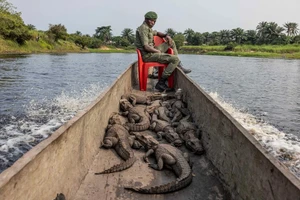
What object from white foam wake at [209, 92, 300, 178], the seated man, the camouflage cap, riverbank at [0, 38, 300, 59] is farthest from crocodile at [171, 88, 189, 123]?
riverbank at [0, 38, 300, 59]

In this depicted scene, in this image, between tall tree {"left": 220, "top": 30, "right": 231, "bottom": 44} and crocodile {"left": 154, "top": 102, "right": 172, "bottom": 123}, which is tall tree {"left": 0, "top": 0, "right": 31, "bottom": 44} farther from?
tall tree {"left": 220, "top": 30, "right": 231, "bottom": 44}

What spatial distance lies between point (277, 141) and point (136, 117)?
3872 mm

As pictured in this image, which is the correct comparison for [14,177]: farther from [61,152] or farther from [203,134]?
[203,134]

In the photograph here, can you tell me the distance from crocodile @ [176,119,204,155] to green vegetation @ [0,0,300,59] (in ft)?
135

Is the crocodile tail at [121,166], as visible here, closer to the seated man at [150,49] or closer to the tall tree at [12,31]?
the seated man at [150,49]

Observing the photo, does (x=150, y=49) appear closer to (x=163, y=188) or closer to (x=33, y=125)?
(x=33, y=125)

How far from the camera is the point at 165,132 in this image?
5086 millimetres

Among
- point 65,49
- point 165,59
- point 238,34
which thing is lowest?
point 65,49

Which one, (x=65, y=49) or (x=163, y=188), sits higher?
(x=163, y=188)

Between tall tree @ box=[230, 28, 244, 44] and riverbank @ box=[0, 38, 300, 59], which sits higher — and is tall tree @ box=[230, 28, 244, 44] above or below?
above

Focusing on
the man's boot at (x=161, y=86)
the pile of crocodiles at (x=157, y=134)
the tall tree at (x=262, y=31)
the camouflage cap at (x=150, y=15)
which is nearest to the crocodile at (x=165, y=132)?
the pile of crocodiles at (x=157, y=134)

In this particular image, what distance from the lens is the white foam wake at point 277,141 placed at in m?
6.13

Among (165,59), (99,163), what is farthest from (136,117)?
(165,59)

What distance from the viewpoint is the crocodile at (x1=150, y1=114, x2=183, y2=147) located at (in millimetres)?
4747
